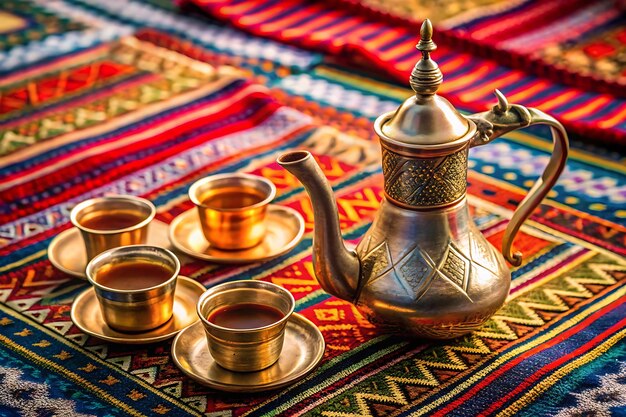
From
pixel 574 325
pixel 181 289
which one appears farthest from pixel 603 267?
pixel 181 289

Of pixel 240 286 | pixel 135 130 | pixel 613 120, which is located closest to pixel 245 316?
pixel 240 286

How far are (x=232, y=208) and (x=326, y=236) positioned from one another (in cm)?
28

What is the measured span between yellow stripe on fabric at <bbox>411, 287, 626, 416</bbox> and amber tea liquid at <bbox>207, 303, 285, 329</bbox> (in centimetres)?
19

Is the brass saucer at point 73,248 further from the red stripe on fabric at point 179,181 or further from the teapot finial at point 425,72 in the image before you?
the teapot finial at point 425,72

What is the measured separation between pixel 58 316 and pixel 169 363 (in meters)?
0.19

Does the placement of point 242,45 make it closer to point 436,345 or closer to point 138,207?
point 138,207

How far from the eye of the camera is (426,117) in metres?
1.04

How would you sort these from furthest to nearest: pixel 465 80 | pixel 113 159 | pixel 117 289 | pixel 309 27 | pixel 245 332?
1. pixel 309 27
2. pixel 465 80
3. pixel 113 159
4. pixel 117 289
5. pixel 245 332

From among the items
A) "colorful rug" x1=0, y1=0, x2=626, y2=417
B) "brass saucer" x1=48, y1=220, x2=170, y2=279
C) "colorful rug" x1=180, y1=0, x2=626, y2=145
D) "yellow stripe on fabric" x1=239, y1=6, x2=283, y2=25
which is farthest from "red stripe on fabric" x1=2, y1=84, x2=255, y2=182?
"yellow stripe on fabric" x1=239, y1=6, x2=283, y2=25

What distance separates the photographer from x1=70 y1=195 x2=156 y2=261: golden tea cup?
4.11 ft

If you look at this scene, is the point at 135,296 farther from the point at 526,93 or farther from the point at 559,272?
the point at 526,93

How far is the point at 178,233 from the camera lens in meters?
1.40

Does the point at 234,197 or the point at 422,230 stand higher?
the point at 422,230

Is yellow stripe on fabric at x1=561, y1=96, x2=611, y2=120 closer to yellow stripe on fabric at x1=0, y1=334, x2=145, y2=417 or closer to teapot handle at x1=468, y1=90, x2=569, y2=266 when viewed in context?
teapot handle at x1=468, y1=90, x2=569, y2=266
